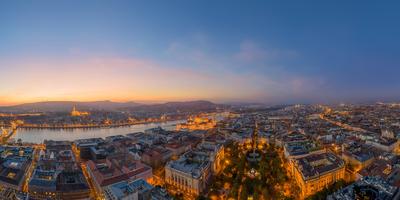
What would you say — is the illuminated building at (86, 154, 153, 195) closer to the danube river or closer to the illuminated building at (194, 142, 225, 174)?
the illuminated building at (194, 142, 225, 174)

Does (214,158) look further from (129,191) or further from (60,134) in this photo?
(60,134)

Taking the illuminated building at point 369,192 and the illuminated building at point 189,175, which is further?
the illuminated building at point 189,175

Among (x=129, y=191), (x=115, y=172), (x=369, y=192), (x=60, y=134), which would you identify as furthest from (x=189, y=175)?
(x=60, y=134)

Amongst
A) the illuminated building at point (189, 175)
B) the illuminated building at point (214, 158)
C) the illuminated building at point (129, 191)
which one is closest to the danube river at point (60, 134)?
the illuminated building at point (214, 158)

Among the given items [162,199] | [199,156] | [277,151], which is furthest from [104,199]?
[277,151]

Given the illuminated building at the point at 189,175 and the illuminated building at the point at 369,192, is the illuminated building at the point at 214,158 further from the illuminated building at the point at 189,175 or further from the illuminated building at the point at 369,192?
the illuminated building at the point at 369,192

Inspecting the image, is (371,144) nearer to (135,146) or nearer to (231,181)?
(231,181)

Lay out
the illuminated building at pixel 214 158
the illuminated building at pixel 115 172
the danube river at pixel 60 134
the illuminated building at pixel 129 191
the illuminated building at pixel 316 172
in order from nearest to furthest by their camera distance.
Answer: the illuminated building at pixel 129 191
the illuminated building at pixel 316 172
the illuminated building at pixel 115 172
the illuminated building at pixel 214 158
the danube river at pixel 60 134
